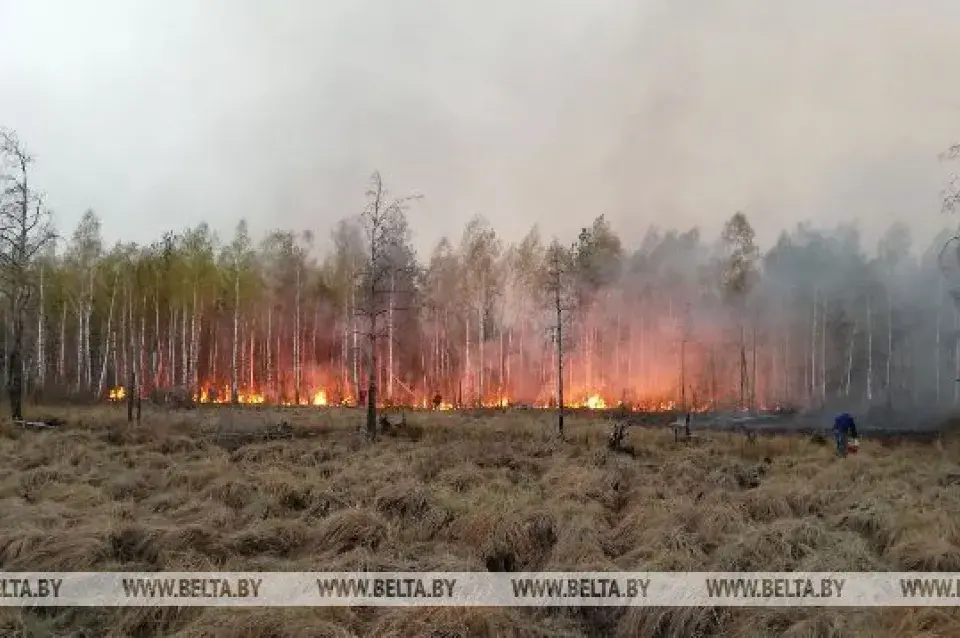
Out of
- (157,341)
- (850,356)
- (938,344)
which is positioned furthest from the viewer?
(938,344)

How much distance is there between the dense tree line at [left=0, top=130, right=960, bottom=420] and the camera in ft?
140

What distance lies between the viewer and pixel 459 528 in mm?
7344

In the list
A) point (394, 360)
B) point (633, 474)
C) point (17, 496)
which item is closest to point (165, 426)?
point (17, 496)

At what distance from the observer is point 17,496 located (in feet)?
29.1

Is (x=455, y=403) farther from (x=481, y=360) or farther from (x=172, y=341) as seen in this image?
(x=172, y=341)

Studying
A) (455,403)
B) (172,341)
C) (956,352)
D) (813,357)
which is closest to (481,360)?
(455,403)

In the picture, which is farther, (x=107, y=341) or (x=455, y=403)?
(x=455, y=403)

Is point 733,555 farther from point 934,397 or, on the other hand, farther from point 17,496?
point 934,397

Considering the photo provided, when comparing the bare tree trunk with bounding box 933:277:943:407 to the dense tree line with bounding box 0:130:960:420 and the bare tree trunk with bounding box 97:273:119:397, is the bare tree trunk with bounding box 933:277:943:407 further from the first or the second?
the bare tree trunk with bounding box 97:273:119:397

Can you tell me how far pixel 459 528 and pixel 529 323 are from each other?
1645 inches

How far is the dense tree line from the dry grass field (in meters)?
29.8

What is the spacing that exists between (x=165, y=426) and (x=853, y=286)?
167ft

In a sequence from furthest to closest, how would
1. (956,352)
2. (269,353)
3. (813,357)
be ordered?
(813,357), (956,352), (269,353)

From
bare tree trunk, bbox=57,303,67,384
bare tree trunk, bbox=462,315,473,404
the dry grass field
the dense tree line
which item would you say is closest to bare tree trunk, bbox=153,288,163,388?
the dense tree line
